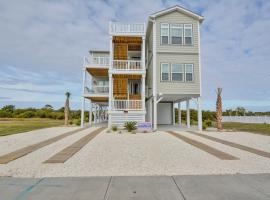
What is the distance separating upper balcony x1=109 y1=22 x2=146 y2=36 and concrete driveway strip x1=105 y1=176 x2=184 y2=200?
14.6 m

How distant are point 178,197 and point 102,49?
21659 mm

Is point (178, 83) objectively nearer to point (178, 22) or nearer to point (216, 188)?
point (178, 22)

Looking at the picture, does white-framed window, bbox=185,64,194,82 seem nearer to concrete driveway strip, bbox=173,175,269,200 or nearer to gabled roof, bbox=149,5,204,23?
gabled roof, bbox=149,5,204,23

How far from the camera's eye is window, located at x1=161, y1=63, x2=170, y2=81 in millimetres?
15078

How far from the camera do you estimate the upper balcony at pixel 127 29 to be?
53.0 feet

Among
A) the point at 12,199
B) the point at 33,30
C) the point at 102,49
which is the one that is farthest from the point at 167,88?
the point at 33,30

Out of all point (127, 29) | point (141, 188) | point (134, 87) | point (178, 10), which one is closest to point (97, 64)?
point (134, 87)

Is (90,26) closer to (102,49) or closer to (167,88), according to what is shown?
(102,49)

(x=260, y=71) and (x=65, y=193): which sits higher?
(x=260, y=71)

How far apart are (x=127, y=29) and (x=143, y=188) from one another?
610 inches

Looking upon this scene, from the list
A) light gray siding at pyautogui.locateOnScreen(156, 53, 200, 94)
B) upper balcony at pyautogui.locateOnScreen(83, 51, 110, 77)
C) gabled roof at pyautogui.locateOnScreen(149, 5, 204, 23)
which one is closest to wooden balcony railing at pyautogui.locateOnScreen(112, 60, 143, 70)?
upper balcony at pyautogui.locateOnScreen(83, 51, 110, 77)

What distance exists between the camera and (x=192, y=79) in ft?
49.7

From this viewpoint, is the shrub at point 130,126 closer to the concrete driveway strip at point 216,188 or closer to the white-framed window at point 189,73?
the white-framed window at point 189,73

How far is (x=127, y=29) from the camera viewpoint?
53.7 feet
